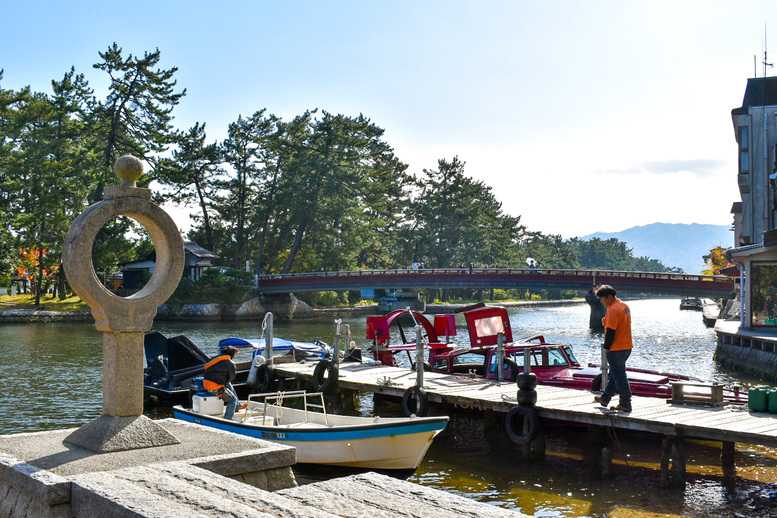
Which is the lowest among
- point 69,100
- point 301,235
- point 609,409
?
point 609,409

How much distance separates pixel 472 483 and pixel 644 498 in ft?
9.87

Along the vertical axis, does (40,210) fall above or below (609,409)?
above

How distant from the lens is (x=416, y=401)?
16266 millimetres

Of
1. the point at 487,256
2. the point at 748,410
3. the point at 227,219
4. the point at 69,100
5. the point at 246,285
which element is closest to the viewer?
the point at 748,410

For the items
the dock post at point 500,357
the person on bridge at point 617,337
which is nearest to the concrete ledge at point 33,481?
the person on bridge at point 617,337

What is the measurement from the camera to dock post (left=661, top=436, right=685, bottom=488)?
12.3 metres

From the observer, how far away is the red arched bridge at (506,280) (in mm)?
52750

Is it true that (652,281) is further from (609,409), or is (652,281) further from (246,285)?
(609,409)

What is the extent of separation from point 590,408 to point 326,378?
Result: 800cm

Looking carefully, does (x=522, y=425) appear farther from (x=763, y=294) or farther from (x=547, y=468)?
(x=763, y=294)

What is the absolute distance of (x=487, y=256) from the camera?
95000 mm

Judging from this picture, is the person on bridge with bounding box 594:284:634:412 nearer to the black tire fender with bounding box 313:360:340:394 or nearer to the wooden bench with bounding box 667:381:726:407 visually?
the wooden bench with bounding box 667:381:726:407

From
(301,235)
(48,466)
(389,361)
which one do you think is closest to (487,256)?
(301,235)

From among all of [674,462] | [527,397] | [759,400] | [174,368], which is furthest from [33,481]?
[174,368]
